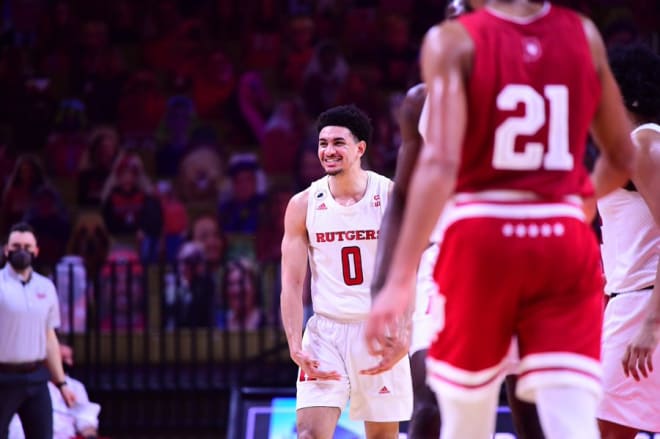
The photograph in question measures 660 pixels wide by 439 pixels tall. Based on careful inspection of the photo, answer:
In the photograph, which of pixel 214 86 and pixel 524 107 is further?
pixel 214 86

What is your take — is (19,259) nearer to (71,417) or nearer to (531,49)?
(71,417)

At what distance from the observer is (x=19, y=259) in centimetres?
945

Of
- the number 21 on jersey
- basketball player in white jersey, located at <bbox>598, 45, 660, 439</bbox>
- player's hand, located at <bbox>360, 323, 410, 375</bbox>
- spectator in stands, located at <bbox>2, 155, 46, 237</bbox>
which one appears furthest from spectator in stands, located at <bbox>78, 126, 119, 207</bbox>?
the number 21 on jersey

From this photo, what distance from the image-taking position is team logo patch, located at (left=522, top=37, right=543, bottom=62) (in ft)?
11.1

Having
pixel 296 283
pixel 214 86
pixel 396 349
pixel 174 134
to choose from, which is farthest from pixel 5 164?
pixel 396 349

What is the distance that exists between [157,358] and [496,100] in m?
8.29

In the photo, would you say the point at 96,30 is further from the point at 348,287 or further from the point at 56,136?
the point at 348,287

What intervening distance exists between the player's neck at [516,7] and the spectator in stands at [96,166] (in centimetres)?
1001

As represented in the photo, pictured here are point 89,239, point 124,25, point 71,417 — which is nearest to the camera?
point 71,417

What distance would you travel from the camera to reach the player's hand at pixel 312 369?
601cm

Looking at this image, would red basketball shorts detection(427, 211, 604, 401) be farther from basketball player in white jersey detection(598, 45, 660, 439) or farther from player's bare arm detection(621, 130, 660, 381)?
basketball player in white jersey detection(598, 45, 660, 439)

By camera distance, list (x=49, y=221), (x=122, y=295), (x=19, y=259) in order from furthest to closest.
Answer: (x=49, y=221) < (x=122, y=295) < (x=19, y=259)

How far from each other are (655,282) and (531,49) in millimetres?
1648

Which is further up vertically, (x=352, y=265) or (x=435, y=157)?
(x=435, y=157)
